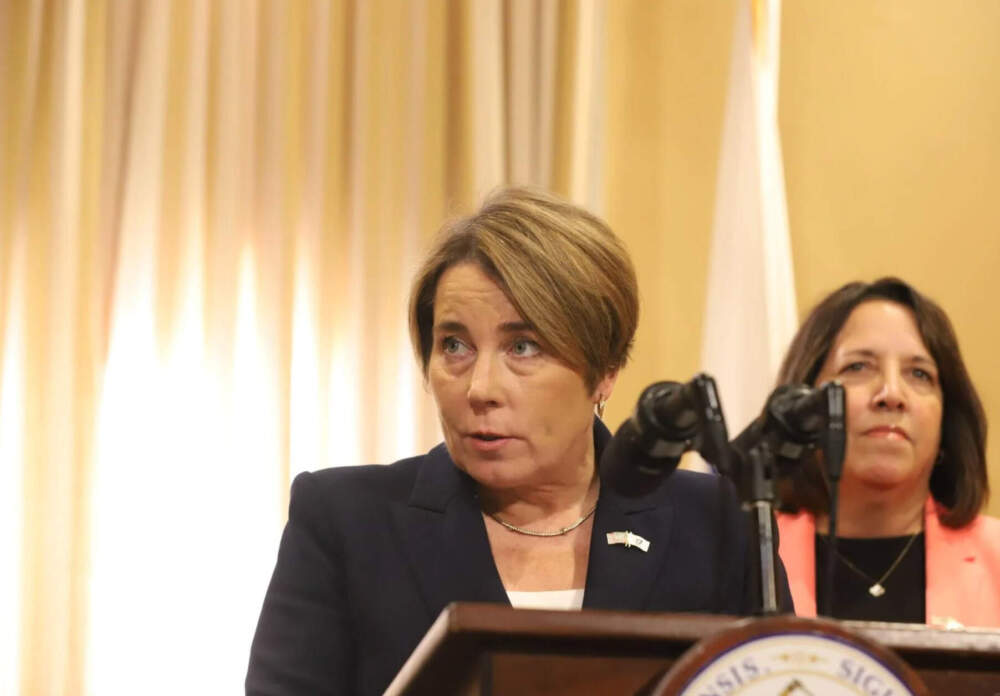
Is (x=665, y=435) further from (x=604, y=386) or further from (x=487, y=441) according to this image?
(x=604, y=386)

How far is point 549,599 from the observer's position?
215cm

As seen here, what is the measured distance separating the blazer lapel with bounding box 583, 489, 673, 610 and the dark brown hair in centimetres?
97

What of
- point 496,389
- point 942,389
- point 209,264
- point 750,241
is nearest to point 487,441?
point 496,389

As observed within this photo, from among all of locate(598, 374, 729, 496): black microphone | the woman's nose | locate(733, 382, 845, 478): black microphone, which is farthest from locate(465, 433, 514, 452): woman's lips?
the woman's nose

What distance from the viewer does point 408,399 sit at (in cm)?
375

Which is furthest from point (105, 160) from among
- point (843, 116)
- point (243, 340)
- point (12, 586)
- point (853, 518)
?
point (843, 116)

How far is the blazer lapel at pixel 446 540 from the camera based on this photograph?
210cm

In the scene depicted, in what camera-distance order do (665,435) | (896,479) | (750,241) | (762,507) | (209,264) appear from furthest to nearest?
(750,241), (209,264), (896,479), (665,435), (762,507)

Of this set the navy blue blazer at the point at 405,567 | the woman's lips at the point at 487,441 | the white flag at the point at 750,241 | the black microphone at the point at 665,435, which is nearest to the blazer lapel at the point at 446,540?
the navy blue blazer at the point at 405,567

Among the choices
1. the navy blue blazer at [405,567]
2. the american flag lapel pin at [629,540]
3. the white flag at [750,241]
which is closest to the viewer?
the navy blue blazer at [405,567]

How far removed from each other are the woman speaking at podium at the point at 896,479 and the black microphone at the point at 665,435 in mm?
1491

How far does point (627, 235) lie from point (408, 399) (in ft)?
3.17

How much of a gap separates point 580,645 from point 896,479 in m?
1.89

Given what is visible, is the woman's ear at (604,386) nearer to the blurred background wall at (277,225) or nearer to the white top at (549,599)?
the white top at (549,599)
